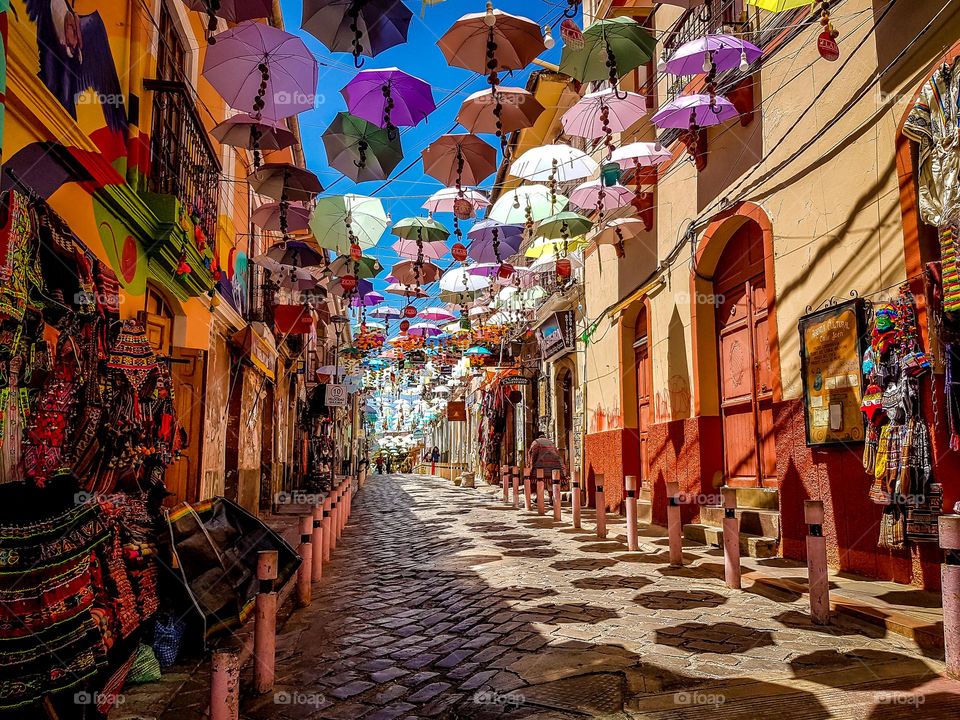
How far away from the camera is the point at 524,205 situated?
12680 mm

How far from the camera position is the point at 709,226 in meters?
10.5

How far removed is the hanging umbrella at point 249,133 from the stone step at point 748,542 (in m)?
7.86

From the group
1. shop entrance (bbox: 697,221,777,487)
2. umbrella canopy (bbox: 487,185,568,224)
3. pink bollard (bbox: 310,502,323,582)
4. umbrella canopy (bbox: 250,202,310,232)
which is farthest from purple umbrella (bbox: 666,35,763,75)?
pink bollard (bbox: 310,502,323,582)

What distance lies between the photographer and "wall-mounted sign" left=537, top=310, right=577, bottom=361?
63.1ft

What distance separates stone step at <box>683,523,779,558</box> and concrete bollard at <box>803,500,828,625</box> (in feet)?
10.0

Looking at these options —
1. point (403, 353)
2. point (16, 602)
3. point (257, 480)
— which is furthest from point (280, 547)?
point (403, 353)

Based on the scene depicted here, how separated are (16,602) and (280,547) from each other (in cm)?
324

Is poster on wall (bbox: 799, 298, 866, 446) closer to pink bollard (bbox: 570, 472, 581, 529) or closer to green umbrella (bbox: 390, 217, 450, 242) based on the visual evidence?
pink bollard (bbox: 570, 472, 581, 529)

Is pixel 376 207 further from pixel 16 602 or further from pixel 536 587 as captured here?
pixel 16 602

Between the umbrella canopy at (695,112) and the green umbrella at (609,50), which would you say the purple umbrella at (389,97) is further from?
the umbrella canopy at (695,112)
